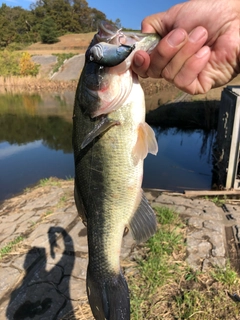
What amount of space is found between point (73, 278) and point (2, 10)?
84656 mm

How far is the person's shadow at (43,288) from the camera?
3.54 metres

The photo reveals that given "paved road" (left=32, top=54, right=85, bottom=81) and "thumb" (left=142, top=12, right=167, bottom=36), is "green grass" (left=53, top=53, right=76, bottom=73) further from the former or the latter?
"thumb" (left=142, top=12, right=167, bottom=36)

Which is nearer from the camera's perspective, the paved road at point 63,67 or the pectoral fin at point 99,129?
the pectoral fin at point 99,129

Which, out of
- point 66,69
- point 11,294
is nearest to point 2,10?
point 66,69

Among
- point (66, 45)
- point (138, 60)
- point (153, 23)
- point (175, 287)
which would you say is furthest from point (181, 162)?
point (66, 45)

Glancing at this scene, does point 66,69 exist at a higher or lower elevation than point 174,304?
higher

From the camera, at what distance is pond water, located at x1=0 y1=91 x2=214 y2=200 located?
32.3 feet

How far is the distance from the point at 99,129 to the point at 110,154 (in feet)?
0.59

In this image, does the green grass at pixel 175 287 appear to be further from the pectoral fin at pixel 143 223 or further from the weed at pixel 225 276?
the pectoral fin at pixel 143 223

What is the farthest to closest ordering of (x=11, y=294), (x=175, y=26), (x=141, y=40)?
(x=11, y=294), (x=175, y=26), (x=141, y=40)

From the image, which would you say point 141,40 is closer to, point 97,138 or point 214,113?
point 97,138

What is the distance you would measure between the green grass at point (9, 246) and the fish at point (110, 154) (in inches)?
124

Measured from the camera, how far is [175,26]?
202 cm

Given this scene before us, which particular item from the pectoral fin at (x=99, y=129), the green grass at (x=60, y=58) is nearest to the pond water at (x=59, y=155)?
the pectoral fin at (x=99, y=129)
